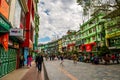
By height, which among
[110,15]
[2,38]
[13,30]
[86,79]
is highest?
[110,15]

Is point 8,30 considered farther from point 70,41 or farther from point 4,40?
point 70,41

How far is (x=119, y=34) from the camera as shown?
136 ft

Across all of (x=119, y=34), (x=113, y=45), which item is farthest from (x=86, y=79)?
(x=113, y=45)

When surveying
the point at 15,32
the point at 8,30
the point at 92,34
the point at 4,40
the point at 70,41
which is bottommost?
the point at 4,40

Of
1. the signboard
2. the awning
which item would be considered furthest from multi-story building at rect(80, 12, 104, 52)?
the awning

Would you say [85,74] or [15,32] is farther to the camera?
[85,74]

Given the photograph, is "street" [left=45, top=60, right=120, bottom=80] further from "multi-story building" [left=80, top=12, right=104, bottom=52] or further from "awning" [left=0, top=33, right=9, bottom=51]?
"multi-story building" [left=80, top=12, right=104, bottom=52]

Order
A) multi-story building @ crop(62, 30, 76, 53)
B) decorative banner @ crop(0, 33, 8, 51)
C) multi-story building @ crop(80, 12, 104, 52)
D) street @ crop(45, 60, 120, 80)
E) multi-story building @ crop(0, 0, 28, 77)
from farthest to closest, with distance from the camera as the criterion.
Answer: multi-story building @ crop(62, 30, 76, 53)
multi-story building @ crop(80, 12, 104, 52)
street @ crop(45, 60, 120, 80)
decorative banner @ crop(0, 33, 8, 51)
multi-story building @ crop(0, 0, 28, 77)

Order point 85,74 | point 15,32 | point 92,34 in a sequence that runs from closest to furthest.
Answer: point 15,32
point 85,74
point 92,34

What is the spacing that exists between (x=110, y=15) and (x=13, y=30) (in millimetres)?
10165

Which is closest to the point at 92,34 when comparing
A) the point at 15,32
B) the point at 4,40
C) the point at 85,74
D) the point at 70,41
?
the point at 70,41

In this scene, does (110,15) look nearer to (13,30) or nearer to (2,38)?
(13,30)

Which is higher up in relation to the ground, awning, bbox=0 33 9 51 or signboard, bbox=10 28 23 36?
signboard, bbox=10 28 23 36

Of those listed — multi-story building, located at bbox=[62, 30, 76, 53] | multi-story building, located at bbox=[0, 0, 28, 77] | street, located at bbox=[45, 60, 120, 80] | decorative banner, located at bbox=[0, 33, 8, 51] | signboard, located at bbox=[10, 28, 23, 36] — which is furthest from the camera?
multi-story building, located at bbox=[62, 30, 76, 53]
